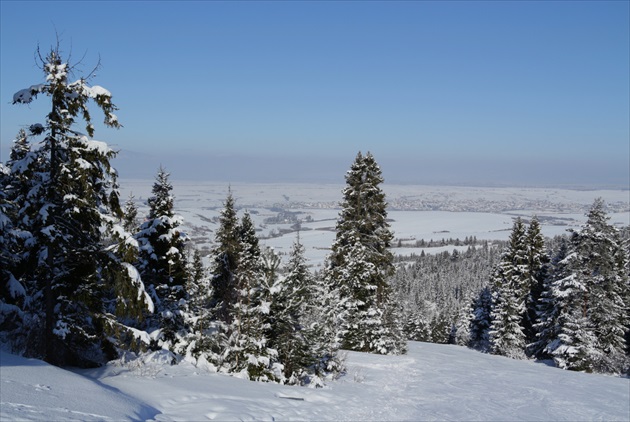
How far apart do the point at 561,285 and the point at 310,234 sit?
135662 mm

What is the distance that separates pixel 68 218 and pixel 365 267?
16.5 metres

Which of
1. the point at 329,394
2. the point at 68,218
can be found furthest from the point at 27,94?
the point at 329,394

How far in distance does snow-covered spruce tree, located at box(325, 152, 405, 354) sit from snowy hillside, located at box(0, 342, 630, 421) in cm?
266

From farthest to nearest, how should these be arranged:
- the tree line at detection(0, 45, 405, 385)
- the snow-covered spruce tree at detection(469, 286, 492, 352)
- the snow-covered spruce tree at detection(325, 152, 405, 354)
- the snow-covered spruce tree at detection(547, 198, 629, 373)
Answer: the snow-covered spruce tree at detection(469, 286, 492, 352) < the snow-covered spruce tree at detection(547, 198, 629, 373) < the snow-covered spruce tree at detection(325, 152, 405, 354) < the tree line at detection(0, 45, 405, 385)

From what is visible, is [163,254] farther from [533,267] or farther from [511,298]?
[533,267]

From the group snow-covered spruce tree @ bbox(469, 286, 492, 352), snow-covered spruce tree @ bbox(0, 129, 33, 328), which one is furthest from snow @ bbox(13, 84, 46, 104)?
snow-covered spruce tree @ bbox(469, 286, 492, 352)

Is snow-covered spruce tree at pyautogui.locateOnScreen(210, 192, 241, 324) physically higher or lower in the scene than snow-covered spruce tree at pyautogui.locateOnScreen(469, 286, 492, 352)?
higher

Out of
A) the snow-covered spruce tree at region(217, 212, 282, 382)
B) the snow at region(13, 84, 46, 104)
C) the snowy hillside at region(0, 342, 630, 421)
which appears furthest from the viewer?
the snow-covered spruce tree at region(217, 212, 282, 382)

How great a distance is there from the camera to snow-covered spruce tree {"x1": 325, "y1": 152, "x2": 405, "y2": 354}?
78.2 feet

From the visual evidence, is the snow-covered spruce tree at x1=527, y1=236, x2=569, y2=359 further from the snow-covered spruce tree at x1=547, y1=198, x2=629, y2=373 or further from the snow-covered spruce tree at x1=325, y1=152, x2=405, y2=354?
the snow-covered spruce tree at x1=325, y1=152, x2=405, y2=354

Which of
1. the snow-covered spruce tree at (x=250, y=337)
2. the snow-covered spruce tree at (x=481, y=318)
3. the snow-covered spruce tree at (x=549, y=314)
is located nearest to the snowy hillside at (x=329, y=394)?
the snow-covered spruce tree at (x=250, y=337)

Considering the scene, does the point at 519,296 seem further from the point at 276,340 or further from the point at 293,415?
the point at 293,415

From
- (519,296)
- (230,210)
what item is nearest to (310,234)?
(519,296)

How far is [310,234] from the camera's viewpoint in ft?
536
